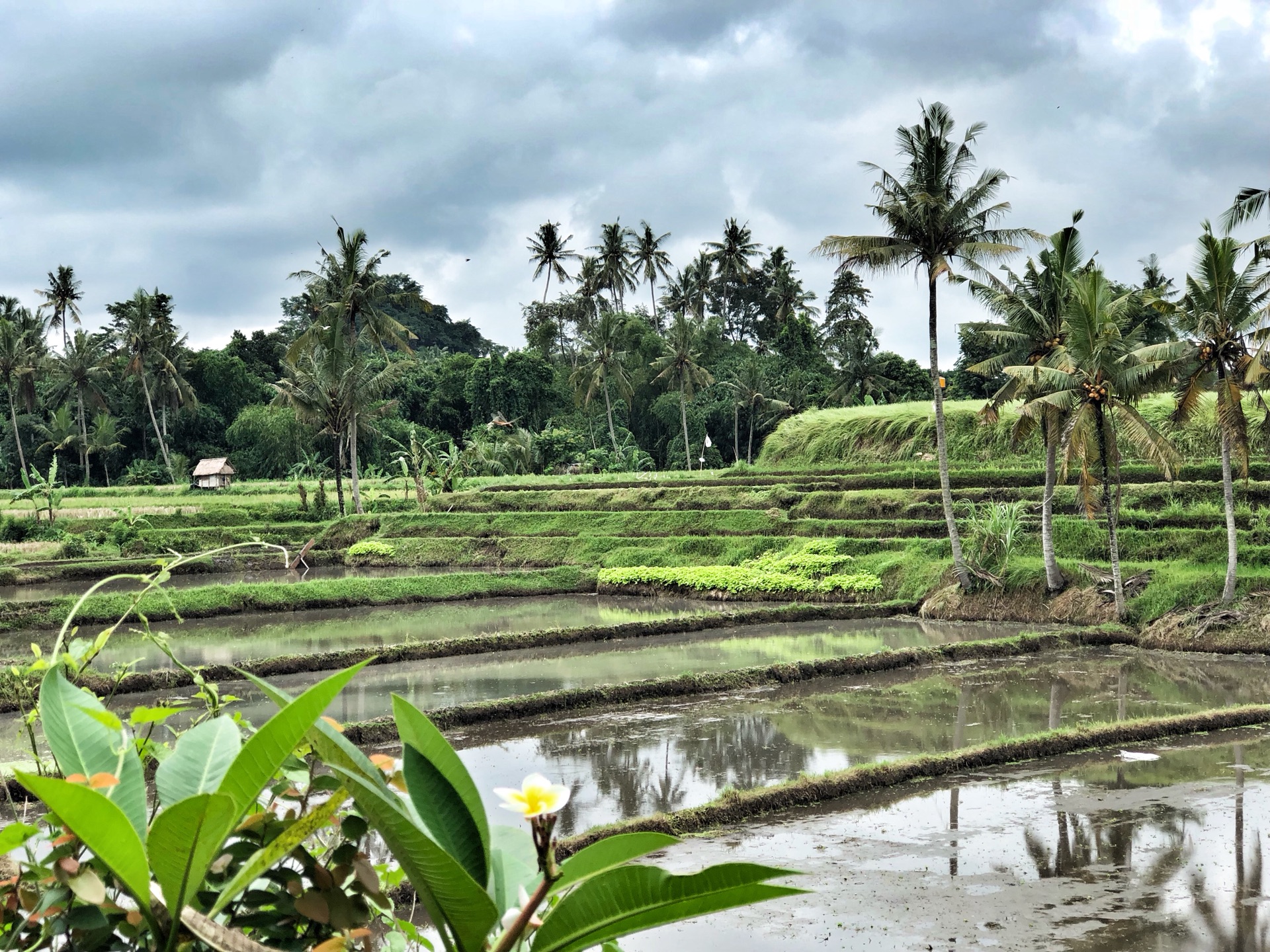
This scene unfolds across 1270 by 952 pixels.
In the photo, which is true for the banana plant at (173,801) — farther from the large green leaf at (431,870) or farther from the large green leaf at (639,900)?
the large green leaf at (639,900)

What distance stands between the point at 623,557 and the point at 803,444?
10.2 meters

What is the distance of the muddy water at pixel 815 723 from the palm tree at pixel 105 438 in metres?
36.8

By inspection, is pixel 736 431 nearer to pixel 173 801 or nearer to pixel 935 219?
pixel 935 219

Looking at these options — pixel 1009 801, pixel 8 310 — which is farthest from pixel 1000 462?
pixel 8 310

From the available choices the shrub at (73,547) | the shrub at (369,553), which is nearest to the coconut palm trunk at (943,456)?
the shrub at (369,553)

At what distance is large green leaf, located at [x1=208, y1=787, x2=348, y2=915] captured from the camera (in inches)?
49.6

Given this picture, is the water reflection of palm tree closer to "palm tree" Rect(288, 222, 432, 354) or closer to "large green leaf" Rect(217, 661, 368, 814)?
"large green leaf" Rect(217, 661, 368, 814)

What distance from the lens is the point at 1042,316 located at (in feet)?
55.0

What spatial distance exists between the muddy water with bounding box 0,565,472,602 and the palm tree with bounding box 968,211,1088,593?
11895 millimetres

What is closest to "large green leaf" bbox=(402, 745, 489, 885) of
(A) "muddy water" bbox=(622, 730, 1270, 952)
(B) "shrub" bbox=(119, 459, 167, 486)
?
(A) "muddy water" bbox=(622, 730, 1270, 952)

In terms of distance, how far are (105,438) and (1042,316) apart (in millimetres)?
37087

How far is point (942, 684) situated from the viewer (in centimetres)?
1211

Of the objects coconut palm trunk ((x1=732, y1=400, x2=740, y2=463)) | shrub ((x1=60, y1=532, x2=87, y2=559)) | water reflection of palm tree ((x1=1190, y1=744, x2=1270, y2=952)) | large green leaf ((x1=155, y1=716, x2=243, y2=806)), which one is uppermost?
coconut palm trunk ((x1=732, y1=400, x2=740, y2=463))

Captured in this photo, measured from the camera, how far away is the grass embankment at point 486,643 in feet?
38.4
